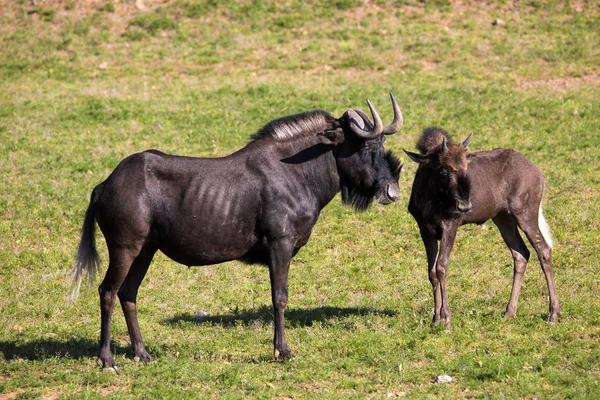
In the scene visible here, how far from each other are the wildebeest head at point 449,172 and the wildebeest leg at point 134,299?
4050 millimetres

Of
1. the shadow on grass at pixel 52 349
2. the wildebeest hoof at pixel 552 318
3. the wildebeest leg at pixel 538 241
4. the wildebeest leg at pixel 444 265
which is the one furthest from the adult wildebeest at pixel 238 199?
the wildebeest hoof at pixel 552 318

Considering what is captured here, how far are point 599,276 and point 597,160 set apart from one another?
6.30m

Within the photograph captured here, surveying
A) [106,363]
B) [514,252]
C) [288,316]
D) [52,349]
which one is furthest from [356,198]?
[52,349]

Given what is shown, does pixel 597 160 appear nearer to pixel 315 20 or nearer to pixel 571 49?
pixel 571 49

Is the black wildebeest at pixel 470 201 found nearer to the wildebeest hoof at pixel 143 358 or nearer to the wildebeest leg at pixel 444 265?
the wildebeest leg at pixel 444 265

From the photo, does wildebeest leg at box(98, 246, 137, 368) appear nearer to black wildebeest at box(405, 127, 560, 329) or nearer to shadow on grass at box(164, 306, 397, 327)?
shadow on grass at box(164, 306, 397, 327)

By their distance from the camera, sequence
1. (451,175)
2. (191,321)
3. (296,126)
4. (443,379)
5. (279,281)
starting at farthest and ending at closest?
(191,321)
(451,175)
(296,126)
(279,281)
(443,379)

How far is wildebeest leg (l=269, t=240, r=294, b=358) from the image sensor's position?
11680 millimetres

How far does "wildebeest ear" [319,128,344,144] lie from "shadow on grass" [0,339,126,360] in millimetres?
A: 3962

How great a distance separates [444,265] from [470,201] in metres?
1.03

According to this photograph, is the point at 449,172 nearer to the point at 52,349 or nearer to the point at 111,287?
the point at 111,287

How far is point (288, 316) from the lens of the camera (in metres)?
13.9

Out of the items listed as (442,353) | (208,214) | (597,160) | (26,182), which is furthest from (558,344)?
(26,182)

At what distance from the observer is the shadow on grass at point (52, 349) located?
1208 centimetres
